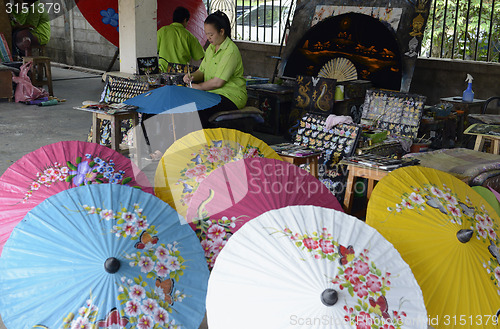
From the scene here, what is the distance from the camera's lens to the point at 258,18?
29.3 feet

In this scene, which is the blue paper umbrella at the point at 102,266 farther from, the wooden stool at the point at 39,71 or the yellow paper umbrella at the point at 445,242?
the wooden stool at the point at 39,71

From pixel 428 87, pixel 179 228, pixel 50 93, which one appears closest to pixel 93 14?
pixel 50 93

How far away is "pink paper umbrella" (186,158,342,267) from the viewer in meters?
2.18

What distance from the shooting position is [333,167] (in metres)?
4.04

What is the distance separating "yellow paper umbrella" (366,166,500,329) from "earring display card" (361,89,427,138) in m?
2.69

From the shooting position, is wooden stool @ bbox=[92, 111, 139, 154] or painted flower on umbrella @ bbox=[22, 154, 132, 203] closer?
painted flower on umbrella @ bbox=[22, 154, 132, 203]

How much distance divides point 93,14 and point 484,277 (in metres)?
5.42

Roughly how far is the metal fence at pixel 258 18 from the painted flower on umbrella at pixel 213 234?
680 cm

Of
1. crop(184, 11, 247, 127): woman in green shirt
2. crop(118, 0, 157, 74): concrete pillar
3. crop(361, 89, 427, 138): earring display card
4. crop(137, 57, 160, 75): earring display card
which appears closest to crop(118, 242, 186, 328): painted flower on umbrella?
crop(184, 11, 247, 127): woman in green shirt

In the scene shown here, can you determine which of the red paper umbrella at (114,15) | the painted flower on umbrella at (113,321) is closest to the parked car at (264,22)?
the red paper umbrella at (114,15)

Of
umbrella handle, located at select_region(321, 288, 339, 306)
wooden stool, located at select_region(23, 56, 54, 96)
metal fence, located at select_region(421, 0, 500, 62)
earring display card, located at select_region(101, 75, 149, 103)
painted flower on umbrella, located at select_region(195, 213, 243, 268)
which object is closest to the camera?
umbrella handle, located at select_region(321, 288, 339, 306)

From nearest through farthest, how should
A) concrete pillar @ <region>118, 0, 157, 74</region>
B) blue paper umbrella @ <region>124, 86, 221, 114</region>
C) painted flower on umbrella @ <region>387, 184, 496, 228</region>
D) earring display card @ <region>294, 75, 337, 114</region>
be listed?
painted flower on umbrella @ <region>387, 184, 496, 228</region>
blue paper umbrella @ <region>124, 86, 221, 114</region>
earring display card @ <region>294, 75, 337, 114</region>
concrete pillar @ <region>118, 0, 157, 74</region>

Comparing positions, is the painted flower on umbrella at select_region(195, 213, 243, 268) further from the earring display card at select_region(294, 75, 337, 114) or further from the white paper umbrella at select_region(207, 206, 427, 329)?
the earring display card at select_region(294, 75, 337, 114)

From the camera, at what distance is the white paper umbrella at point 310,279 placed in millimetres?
1556
